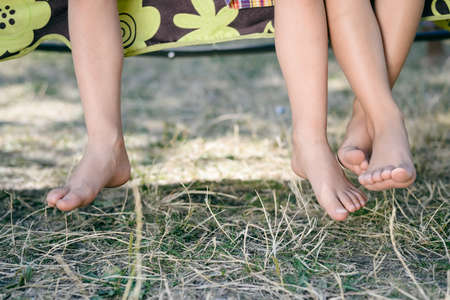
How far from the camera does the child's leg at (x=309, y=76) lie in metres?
1.12

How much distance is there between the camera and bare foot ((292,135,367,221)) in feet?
3.47

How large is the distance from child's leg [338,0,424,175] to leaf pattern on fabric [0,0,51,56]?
0.81m

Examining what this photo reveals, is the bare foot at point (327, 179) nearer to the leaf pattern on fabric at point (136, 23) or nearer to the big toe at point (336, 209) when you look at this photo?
the big toe at point (336, 209)

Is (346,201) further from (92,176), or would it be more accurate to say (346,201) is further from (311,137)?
(92,176)

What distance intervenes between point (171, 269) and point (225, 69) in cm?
219

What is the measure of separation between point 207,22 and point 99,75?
0.33 m

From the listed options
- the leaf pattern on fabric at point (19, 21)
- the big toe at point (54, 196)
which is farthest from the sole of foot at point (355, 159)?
the leaf pattern on fabric at point (19, 21)

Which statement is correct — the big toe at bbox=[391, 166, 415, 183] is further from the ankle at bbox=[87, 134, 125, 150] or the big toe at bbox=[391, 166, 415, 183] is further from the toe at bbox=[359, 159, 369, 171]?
the ankle at bbox=[87, 134, 125, 150]

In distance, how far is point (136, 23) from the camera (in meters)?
1.29

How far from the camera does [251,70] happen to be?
3.04 m

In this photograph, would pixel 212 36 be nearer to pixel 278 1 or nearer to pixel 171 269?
pixel 278 1

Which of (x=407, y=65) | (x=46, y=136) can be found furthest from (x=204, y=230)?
(x=407, y=65)

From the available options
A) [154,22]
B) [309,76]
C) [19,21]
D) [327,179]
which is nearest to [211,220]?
[327,179]

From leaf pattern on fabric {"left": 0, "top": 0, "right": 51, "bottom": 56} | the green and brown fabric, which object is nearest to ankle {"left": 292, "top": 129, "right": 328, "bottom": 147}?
the green and brown fabric
